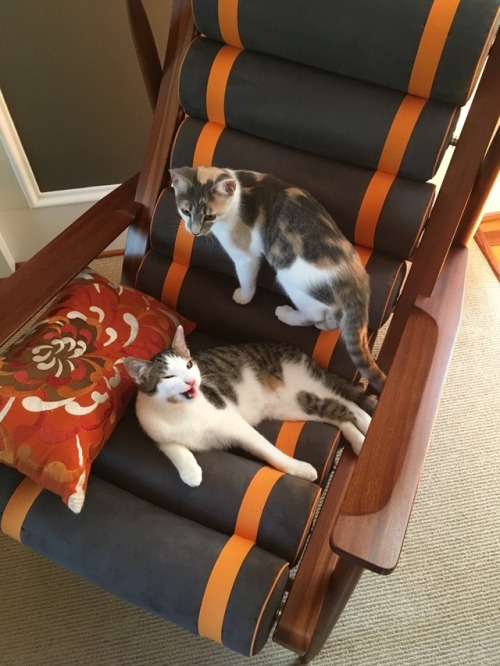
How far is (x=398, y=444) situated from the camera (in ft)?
2.67

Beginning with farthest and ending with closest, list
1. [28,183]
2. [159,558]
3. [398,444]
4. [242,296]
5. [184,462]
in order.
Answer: [28,183]
[242,296]
[184,462]
[159,558]
[398,444]

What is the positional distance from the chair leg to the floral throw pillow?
486mm

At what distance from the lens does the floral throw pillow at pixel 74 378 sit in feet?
3.14

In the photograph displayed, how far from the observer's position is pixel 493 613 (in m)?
1.26

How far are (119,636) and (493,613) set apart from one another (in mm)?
925

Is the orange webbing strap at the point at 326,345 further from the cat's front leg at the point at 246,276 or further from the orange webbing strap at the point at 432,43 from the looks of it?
the orange webbing strap at the point at 432,43

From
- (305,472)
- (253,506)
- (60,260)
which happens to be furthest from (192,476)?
(60,260)

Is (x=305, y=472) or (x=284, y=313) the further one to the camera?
(x=284, y=313)

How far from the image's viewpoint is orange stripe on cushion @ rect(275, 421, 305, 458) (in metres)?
1.11

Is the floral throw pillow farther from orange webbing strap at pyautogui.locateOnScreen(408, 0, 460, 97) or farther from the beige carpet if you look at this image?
orange webbing strap at pyautogui.locateOnScreen(408, 0, 460, 97)

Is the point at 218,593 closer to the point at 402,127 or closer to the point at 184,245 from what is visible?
the point at 184,245

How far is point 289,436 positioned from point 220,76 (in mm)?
808

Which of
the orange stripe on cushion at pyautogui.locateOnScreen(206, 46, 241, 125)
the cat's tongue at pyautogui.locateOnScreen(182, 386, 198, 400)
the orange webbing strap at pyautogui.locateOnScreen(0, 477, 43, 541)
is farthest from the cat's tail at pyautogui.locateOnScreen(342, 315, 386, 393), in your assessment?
the orange webbing strap at pyautogui.locateOnScreen(0, 477, 43, 541)

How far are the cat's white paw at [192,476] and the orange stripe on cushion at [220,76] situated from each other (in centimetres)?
79
